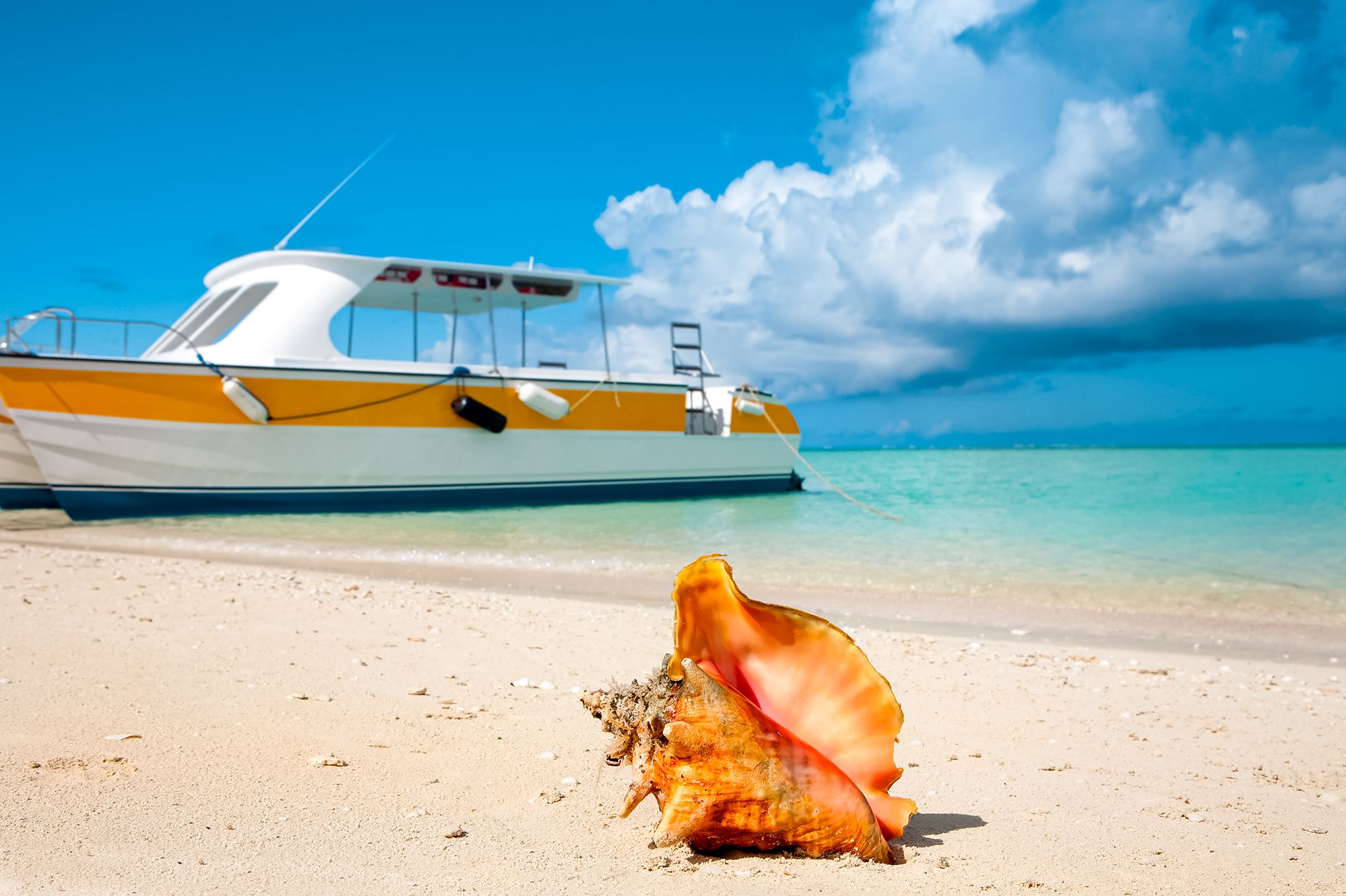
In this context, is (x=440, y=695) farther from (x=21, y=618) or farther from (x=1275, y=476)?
(x=1275, y=476)

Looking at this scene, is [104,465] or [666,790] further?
[104,465]

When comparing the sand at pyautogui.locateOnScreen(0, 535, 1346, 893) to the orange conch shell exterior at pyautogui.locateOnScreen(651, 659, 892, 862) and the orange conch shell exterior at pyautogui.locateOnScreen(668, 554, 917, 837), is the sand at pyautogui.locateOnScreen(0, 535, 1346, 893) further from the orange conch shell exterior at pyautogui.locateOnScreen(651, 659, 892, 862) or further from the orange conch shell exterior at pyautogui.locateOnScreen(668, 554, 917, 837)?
the orange conch shell exterior at pyautogui.locateOnScreen(668, 554, 917, 837)

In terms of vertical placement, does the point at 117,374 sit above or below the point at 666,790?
above

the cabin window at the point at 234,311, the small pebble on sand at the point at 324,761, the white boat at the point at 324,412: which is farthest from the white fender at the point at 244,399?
→ the small pebble on sand at the point at 324,761

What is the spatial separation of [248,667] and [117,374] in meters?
10.4

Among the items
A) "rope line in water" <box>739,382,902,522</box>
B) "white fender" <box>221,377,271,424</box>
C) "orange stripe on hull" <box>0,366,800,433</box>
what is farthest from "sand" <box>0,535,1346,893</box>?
"rope line in water" <box>739,382,902,522</box>

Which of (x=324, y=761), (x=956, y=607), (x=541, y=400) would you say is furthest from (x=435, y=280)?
(x=324, y=761)

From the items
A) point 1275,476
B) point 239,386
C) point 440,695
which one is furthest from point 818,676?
point 1275,476

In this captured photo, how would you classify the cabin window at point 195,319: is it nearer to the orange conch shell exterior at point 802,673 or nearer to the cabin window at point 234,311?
the cabin window at point 234,311

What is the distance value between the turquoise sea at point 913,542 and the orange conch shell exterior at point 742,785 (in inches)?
243

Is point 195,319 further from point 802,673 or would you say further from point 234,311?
point 802,673

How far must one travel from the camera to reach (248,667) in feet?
11.2

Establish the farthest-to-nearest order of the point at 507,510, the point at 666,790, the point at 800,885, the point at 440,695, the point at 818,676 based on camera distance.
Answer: the point at 507,510, the point at 440,695, the point at 818,676, the point at 666,790, the point at 800,885

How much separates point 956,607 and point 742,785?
221 inches
